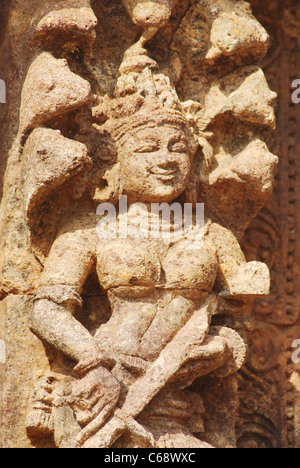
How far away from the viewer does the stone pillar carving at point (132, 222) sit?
493 centimetres

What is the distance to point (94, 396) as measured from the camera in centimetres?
474

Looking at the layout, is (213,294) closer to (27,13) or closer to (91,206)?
(91,206)

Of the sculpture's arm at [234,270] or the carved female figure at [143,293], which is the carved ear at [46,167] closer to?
the carved female figure at [143,293]

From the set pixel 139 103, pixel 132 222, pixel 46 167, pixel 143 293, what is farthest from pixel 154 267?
pixel 139 103

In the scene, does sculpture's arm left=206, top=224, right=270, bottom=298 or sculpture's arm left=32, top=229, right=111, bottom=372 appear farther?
sculpture's arm left=206, top=224, right=270, bottom=298

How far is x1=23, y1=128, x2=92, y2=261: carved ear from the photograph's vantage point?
499 cm

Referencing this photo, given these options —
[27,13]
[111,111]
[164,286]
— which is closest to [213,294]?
[164,286]

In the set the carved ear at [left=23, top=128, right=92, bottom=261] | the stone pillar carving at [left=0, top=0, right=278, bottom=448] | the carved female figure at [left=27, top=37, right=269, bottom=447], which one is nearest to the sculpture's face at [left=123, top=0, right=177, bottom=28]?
the stone pillar carving at [left=0, top=0, right=278, bottom=448]

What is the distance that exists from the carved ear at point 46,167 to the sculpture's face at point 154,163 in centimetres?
33

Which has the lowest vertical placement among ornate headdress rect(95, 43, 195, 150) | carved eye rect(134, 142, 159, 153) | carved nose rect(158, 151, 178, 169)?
carved nose rect(158, 151, 178, 169)

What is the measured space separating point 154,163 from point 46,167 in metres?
0.62

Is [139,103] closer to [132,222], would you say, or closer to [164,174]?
[164,174]

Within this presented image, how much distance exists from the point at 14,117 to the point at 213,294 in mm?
1524

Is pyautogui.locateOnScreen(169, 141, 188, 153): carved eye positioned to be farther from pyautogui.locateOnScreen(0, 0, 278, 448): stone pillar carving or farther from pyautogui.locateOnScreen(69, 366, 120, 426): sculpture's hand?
pyautogui.locateOnScreen(69, 366, 120, 426): sculpture's hand
